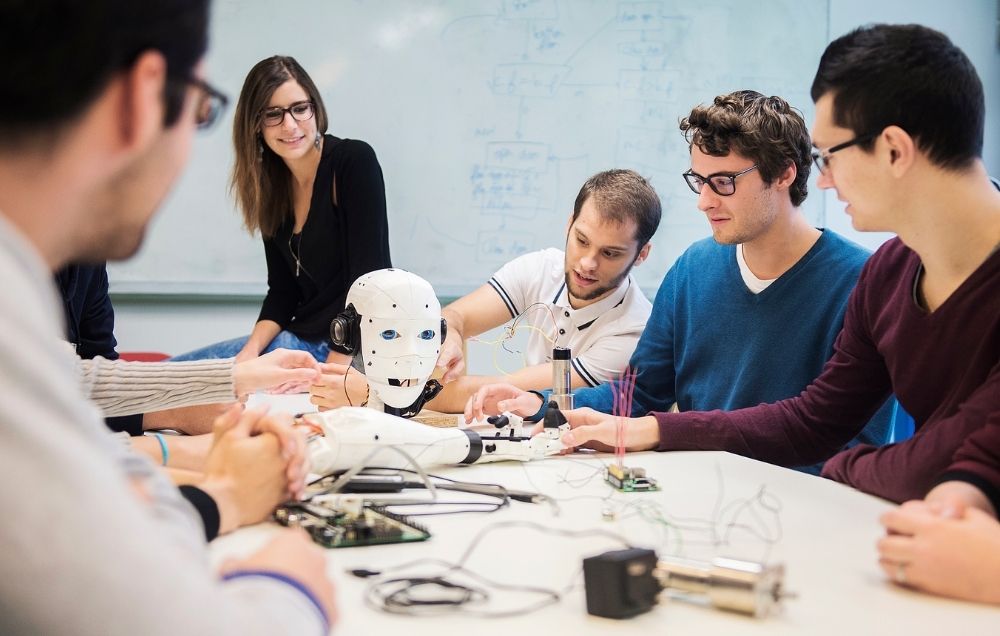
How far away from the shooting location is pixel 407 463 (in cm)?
189

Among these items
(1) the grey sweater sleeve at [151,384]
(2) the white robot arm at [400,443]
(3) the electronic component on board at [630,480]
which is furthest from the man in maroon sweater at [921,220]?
(1) the grey sweater sleeve at [151,384]

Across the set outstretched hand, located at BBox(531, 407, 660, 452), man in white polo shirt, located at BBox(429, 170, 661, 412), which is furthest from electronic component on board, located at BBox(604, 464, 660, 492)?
man in white polo shirt, located at BBox(429, 170, 661, 412)

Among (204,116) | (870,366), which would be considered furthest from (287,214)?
(204,116)

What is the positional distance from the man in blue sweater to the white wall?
2.02 meters

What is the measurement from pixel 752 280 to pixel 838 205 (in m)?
2.69

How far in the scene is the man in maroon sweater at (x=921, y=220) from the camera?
→ 1.69m

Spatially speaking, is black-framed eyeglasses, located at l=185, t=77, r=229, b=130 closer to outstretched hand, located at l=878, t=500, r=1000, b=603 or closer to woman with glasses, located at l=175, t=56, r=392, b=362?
outstretched hand, located at l=878, t=500, r=1000, b=603

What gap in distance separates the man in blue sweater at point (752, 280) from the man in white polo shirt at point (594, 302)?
0.30 meters

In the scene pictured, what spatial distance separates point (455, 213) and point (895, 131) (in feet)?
10.0

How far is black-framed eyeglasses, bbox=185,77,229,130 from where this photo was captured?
89 cm

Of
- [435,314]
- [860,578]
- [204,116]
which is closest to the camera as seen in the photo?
[204,116]

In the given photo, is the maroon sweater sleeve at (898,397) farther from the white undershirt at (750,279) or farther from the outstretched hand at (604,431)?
the white undershirt at (750,279)

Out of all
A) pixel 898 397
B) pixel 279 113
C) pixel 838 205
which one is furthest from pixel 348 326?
pixel 838 205

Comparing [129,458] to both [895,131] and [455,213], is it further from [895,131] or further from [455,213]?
[455,213]
